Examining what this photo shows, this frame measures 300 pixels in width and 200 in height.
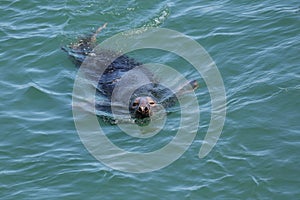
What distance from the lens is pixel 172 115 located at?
10.3 m

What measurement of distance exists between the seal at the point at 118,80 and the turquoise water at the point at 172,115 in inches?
11.8

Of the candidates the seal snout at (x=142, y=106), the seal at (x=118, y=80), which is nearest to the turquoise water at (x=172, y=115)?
the seal at (x=118, y=80)

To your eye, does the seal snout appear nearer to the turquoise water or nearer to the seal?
the seal

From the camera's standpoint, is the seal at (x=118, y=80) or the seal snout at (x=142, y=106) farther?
the seal at (x=118, y=80)

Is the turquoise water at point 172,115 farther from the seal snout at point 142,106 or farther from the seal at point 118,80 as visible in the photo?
the seal snout at point 142,106

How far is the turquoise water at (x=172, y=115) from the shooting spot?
28.3 ft

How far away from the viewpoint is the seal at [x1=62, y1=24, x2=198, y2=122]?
1046cm

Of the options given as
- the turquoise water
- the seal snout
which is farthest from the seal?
the turquoise water

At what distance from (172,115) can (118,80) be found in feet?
5.18

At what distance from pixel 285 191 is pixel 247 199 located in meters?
0.53

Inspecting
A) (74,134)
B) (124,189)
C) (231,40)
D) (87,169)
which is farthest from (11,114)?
(231,40)

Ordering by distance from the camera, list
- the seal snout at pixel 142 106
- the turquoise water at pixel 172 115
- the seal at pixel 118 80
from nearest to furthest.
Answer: the turquoise water at pixel 172 115, the seal snout at pixel 142 106, the seal at pixel 118 80

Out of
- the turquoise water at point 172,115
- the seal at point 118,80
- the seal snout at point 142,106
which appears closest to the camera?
the turquoise water at point 172,115

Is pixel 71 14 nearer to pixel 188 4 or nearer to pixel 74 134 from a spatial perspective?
pixel 188 4
